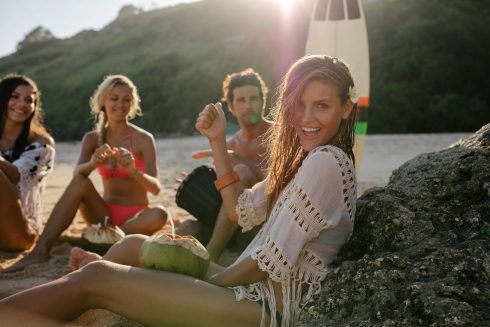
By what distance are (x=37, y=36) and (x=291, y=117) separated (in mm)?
68153

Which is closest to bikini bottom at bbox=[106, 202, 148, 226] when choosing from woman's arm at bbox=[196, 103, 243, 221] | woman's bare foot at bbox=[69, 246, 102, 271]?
woman's bare foot at bbox=[69, 246, 102, 271]

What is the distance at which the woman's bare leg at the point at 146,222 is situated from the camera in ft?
13.7

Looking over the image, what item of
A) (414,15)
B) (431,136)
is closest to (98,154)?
(431,136)

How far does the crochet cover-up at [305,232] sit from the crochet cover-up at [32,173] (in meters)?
2.66

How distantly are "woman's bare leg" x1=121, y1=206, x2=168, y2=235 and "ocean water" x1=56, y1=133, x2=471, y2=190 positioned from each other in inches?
166

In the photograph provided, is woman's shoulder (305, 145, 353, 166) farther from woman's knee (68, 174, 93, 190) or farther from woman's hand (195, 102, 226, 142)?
woman's knee (68, 174, 93, 190)

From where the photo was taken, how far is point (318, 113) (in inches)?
82.5

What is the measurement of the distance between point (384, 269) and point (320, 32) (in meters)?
6.04

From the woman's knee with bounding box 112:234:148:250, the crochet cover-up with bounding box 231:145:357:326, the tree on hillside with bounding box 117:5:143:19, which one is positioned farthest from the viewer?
the tree on hillside with bounding box 117:5:143:19

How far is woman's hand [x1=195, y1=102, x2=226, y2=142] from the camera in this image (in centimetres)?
241

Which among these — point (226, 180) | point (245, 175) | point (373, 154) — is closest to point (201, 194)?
point (245, 175)

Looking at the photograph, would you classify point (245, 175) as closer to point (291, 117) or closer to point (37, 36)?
point (291, 117)

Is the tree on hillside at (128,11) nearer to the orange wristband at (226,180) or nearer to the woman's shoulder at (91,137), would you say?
the woman's shoulder at (91,137)

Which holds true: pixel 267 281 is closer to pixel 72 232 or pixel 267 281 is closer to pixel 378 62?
pixel 72 232
